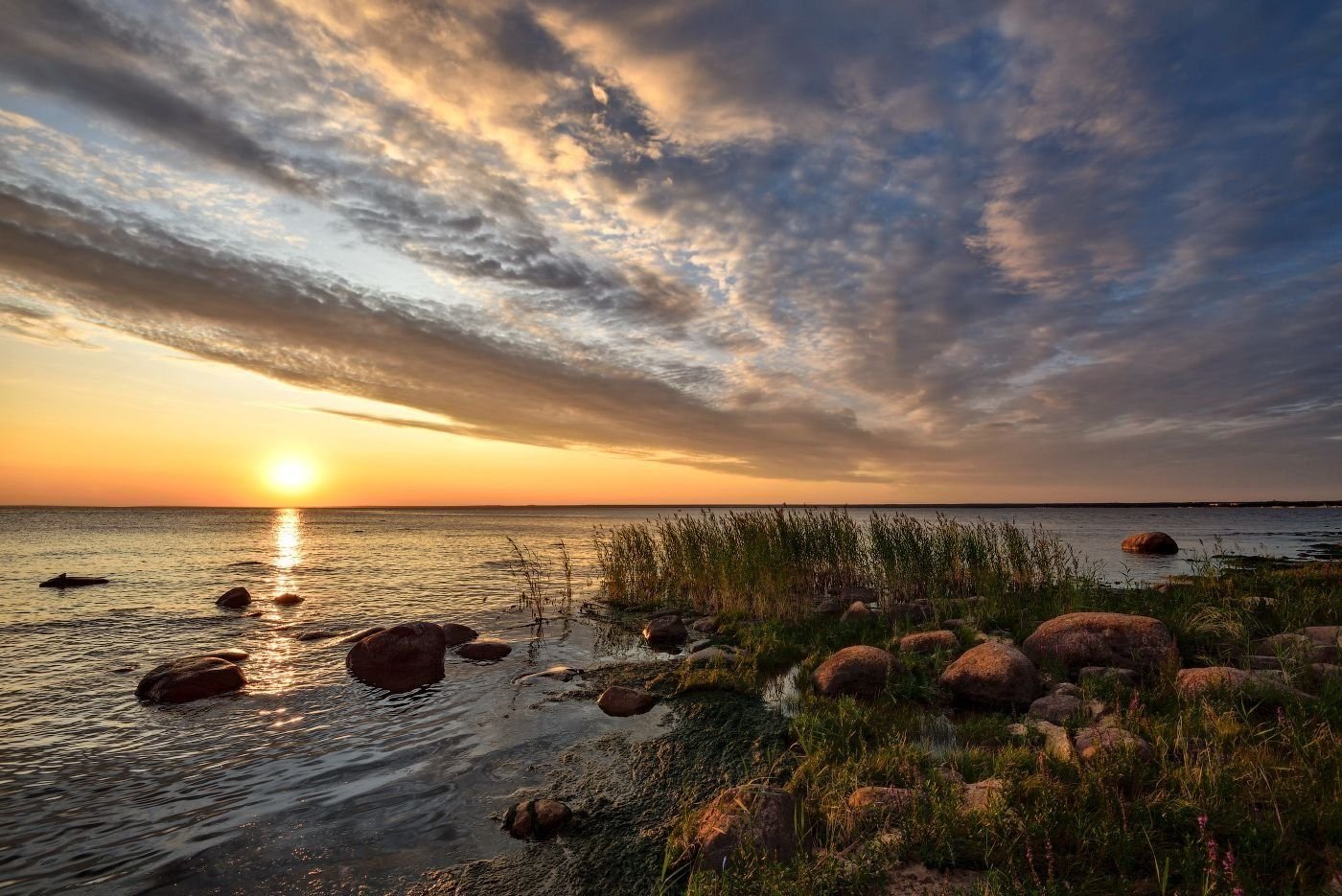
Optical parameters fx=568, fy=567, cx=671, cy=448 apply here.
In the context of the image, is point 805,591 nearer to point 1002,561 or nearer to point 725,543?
point 725,543

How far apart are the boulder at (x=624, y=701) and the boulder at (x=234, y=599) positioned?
2094 centimetres

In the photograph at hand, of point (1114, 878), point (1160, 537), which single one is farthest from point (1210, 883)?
point (1160, 537)

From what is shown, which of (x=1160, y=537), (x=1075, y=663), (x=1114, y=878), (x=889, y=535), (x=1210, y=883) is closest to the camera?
(x=1210, y=883)

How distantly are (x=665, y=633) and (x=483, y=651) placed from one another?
223 inches

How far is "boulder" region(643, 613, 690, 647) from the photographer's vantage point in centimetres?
1827

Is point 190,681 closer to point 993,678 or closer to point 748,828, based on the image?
point 748,828

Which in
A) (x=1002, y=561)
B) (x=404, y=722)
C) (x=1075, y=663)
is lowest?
(x=404, y=722)

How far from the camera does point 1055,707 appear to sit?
9969 mm

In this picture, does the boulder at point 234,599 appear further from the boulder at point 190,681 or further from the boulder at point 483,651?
the boulder at point 483,651

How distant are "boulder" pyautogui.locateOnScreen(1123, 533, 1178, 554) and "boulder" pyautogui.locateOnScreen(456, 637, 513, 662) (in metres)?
51.2

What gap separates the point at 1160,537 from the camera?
47000 millimetres

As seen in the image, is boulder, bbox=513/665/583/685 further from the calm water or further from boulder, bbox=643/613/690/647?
boulder, bbox=643/613/690/647

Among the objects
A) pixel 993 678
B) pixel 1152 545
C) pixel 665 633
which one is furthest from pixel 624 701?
pixel 1152 545

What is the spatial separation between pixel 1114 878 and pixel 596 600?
22848 millimetres
